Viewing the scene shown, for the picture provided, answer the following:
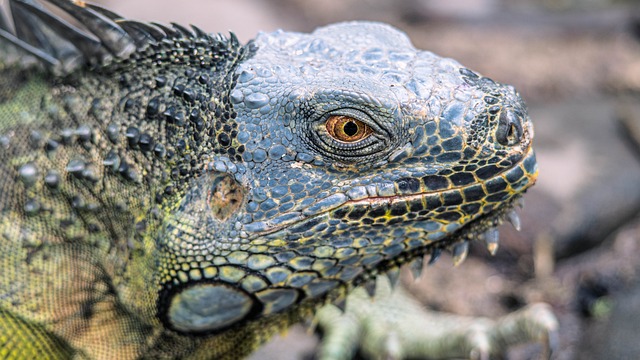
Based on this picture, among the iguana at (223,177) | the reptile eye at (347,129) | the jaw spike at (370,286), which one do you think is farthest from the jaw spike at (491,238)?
the reptile eye at (347,129)

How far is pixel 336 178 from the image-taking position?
3.49m

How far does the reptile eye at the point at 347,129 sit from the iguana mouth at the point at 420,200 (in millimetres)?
266

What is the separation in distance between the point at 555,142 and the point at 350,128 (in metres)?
5.82

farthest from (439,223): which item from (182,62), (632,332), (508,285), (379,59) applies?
(508,285)

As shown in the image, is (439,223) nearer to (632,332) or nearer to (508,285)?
(632,332)

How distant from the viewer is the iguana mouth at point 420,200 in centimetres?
344

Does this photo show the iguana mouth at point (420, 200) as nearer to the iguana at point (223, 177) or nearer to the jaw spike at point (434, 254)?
the iguana at point (223, 177)

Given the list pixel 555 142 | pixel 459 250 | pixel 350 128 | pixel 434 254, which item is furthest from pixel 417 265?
pixel 555 142

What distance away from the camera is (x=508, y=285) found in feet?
23.4

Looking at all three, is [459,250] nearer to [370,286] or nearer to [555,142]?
[370,286]

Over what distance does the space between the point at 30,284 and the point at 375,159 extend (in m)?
1.93

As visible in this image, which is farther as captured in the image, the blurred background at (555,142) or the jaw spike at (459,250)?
the blurred background at (555,142)

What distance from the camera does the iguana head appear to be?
3414 mm

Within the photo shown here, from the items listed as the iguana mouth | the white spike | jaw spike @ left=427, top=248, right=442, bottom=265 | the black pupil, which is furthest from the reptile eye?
the white spike
